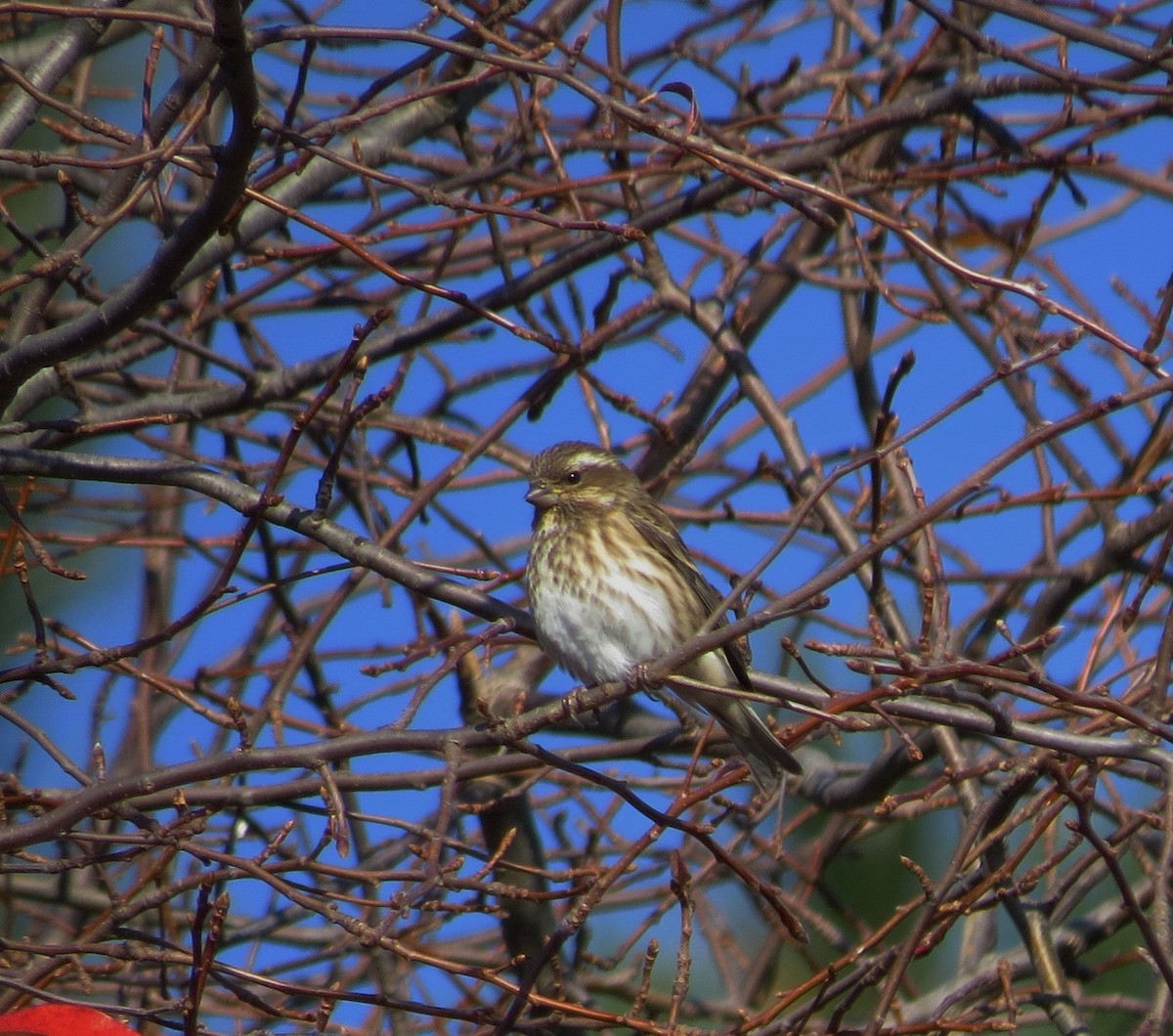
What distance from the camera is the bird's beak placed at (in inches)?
218

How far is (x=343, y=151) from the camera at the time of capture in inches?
224

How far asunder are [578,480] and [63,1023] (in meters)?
3.21

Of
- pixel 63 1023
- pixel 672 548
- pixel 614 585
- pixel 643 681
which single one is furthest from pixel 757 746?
pixel 63 1023

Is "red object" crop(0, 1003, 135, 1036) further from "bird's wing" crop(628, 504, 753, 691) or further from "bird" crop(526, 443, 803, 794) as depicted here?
"bird's wing" crop(628, 504, 753, 691)

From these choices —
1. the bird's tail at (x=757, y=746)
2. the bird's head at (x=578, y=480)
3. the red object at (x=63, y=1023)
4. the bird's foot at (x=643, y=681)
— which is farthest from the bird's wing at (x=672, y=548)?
the red object at (x=63, y=1023)

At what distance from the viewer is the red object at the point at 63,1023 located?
265 cm

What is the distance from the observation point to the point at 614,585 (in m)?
5.28

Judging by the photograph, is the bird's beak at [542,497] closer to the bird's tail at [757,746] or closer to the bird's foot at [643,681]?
the bird's tail at [757,746]

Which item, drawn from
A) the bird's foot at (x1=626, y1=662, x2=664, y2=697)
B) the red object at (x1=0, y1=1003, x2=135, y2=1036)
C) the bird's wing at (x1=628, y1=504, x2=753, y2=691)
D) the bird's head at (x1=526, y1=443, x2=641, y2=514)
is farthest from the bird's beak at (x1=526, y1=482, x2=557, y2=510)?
the red object at (x1=0, y1=1003, x2=135, y2=1036)

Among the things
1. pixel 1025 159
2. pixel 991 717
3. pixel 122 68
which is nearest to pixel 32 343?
pixel 991 717

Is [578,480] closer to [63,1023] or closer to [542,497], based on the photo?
[542,497]

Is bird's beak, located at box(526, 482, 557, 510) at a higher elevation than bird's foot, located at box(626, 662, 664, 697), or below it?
higher

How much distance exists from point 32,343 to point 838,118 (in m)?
2.84

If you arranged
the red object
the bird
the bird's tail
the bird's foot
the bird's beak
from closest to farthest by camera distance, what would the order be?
the red object < the bird's foot < the bird's tail < the bird < the bird's beak
